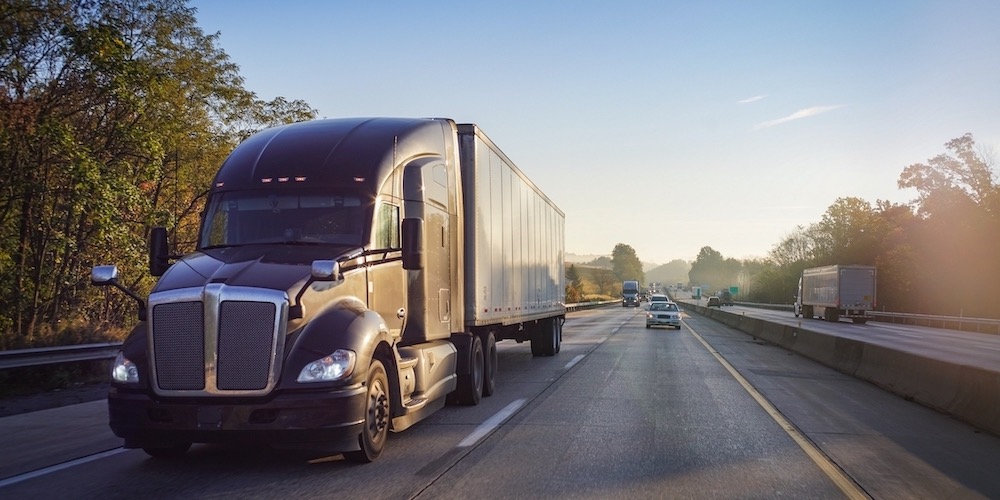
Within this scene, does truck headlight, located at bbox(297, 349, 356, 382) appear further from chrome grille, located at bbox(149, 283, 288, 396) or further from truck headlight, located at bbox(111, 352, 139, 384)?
truck headlight, located at bbox(111, 352, 139, 384)

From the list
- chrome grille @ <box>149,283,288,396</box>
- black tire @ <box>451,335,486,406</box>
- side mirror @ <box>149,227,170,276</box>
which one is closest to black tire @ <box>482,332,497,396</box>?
black tire @ <box>451,335,486,406</box>

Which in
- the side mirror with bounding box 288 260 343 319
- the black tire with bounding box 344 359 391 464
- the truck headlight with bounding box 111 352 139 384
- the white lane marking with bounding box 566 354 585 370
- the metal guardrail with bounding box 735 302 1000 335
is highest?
the side mirror with bounding box 288 260 343 319

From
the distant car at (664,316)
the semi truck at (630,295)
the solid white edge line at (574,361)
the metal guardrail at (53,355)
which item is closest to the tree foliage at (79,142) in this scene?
the metal guardrail at (53,355)

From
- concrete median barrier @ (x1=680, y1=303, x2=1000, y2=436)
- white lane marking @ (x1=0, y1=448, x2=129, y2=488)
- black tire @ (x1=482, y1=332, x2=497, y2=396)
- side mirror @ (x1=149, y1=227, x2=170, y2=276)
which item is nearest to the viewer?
white lane marking @ (x1=0, y1=448, x2=129, y2=488)

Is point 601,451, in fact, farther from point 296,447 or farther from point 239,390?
point 239,390

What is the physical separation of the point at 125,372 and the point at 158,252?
62.1 inches

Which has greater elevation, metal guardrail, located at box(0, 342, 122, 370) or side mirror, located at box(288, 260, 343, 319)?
side mirror, located at box(288, 260, 343, 319)

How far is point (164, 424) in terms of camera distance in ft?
22.0

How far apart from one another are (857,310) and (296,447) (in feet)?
171

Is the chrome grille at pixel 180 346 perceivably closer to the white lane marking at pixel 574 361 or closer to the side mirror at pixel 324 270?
the side mirror at pixel 324 270

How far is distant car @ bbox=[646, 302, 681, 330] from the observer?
127 ft

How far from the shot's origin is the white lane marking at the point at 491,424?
8.45m

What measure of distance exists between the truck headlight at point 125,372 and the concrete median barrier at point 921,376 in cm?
998

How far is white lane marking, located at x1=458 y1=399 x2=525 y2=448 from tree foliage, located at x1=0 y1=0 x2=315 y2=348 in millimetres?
10072
